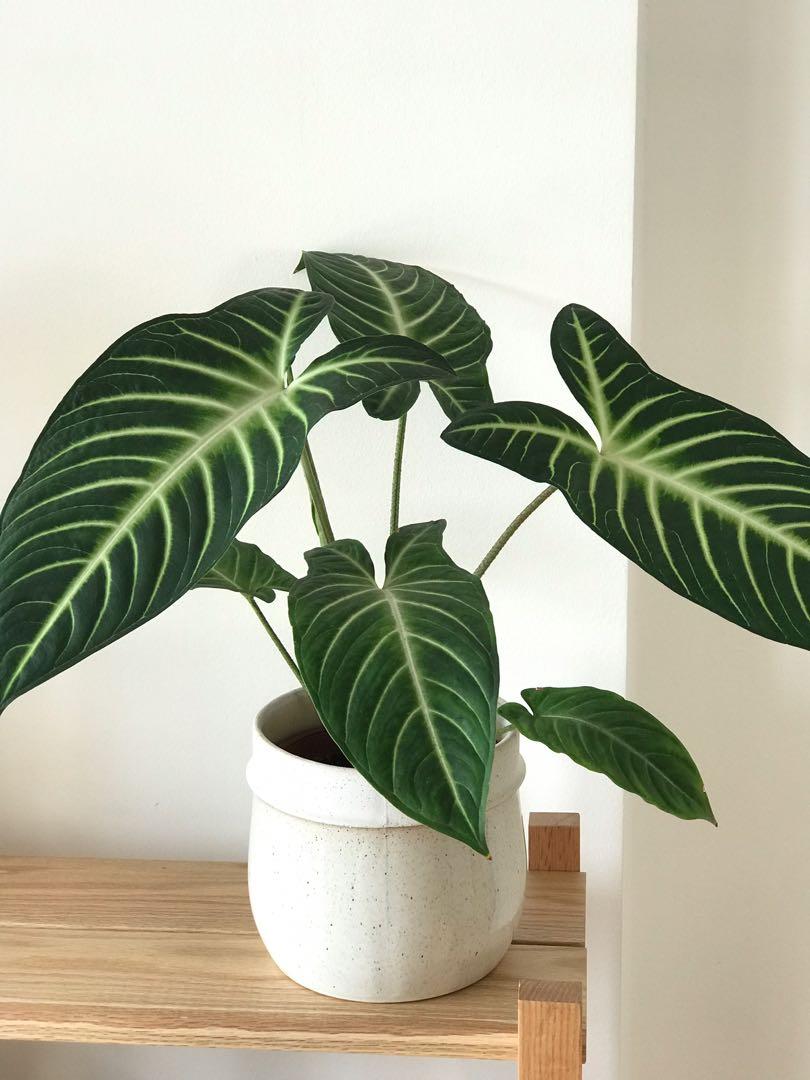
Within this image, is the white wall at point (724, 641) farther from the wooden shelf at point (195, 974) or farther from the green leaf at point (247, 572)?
the green leaf at point (247, 572)

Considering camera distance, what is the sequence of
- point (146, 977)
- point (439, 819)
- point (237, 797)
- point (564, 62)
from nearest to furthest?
point (439, 819) → point (146, 977) → point (564, 62) → point (237, 797)

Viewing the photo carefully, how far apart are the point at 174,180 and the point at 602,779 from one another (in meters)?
0.70

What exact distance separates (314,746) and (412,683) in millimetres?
334

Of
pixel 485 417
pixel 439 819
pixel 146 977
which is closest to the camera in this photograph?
pixel 439 819

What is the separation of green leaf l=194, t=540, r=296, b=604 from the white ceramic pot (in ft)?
0.37

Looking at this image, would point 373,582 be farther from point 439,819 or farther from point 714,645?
→ point 714,645

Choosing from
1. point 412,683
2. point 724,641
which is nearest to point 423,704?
point 412,683

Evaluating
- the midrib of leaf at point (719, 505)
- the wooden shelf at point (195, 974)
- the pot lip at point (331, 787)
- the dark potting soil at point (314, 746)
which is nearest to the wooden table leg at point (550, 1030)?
the wooden shelf at point (195, 974)

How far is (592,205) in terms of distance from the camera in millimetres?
1010

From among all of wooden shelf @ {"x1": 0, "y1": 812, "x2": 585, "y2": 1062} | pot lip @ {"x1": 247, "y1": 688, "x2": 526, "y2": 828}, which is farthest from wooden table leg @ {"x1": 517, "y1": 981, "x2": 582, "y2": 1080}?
pot lip @ {"x1": 247, "y1": 688, "x2": 526, "y2": 828}

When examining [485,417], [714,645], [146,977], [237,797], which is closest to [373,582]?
[485,417]

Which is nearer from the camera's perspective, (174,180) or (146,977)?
(146,977)

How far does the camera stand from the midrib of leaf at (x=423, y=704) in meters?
0.54

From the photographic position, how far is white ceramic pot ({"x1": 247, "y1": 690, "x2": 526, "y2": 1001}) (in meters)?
0.76
